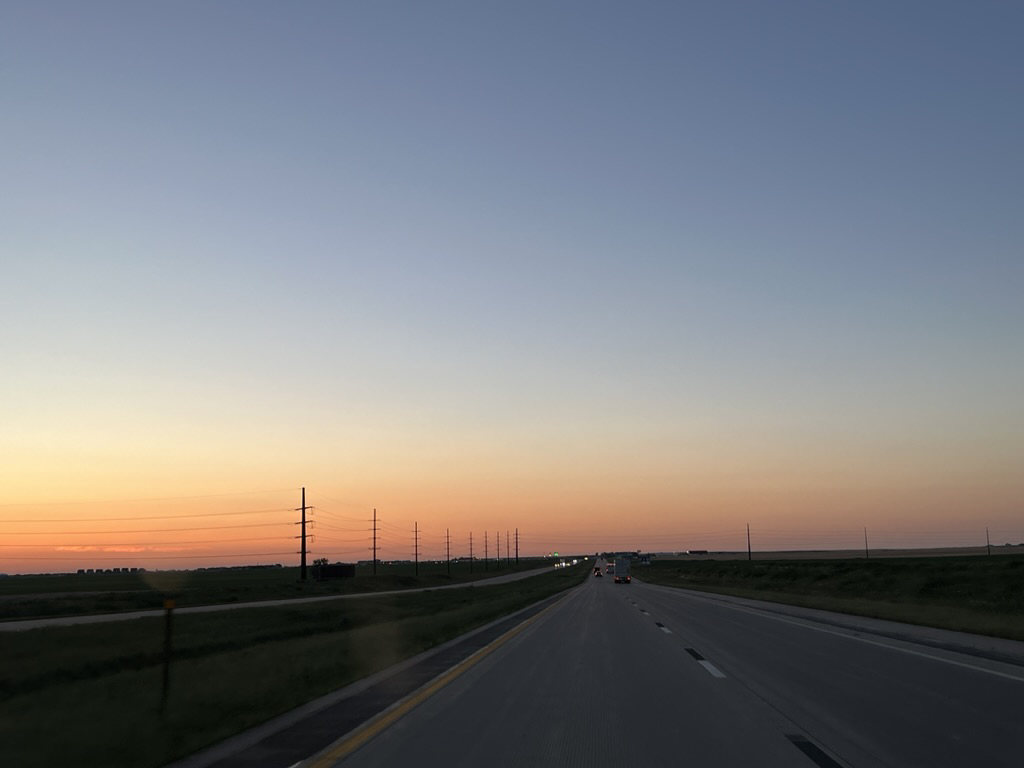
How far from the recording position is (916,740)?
885 cm

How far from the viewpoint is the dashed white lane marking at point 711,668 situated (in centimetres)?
1441

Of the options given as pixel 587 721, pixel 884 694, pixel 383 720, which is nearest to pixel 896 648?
pixel 884 694

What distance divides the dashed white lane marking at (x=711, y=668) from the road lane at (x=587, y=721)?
12 cm

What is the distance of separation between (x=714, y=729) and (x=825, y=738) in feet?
3.81

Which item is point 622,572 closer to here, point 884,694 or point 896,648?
point 896,648

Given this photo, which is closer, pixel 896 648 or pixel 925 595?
pixel 896 648

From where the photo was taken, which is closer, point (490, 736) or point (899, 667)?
point (490, 736)

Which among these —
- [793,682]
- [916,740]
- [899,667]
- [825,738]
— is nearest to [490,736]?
[825,738]

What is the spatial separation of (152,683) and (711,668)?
32.7ft

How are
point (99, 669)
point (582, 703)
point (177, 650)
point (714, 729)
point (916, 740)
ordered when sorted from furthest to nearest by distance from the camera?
point (177, 650) → point (99, 669) → point (582, 703) → point (714, 729) → point (916, 740)

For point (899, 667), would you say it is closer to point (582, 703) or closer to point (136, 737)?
point (582, 703)

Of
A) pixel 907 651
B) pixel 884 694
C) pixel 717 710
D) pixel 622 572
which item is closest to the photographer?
pixel 717 710

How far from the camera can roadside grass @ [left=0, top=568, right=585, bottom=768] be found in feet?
30.8

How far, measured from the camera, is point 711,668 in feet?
50.0
